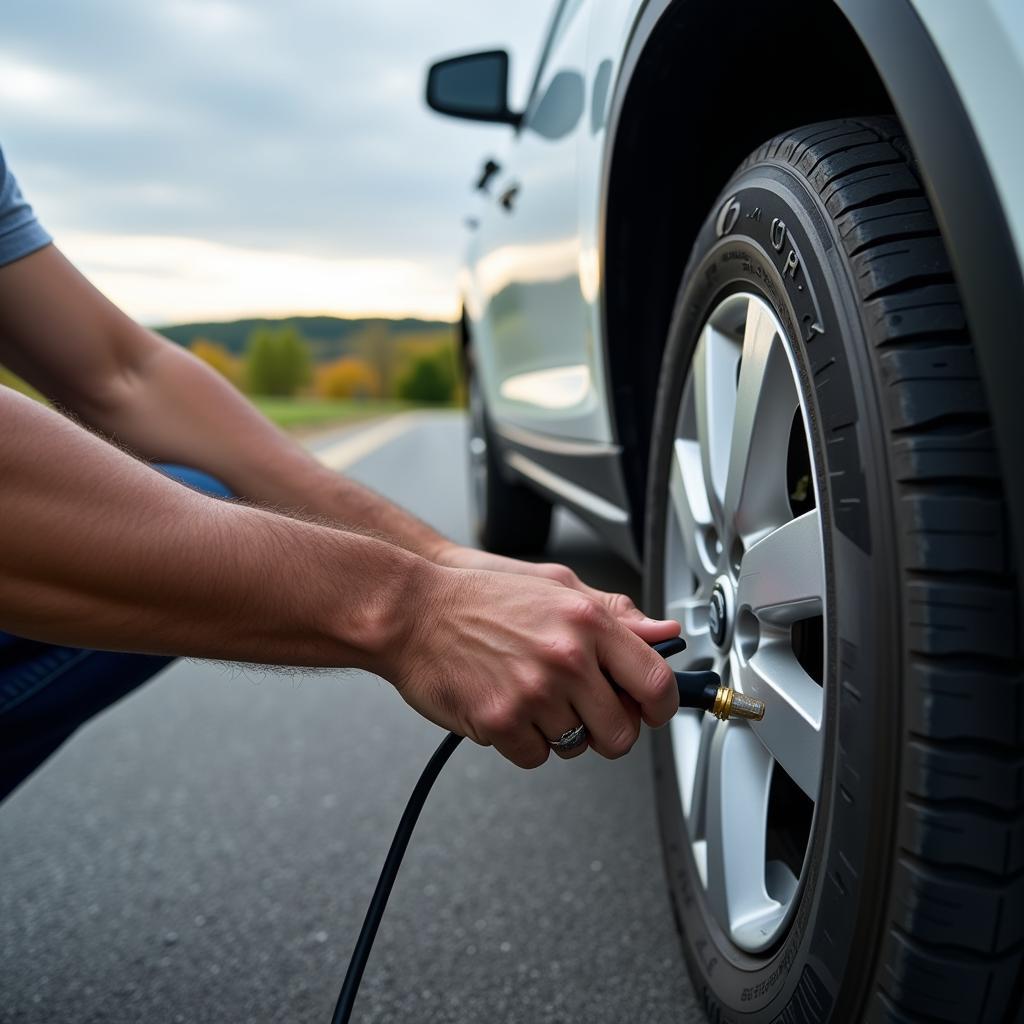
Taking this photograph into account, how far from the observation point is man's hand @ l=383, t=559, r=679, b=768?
30.3 inches

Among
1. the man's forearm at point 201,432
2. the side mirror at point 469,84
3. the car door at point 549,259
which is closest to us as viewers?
the man's forearm at point 201,432

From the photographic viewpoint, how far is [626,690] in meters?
0.79

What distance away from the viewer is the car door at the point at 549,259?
5.61ft

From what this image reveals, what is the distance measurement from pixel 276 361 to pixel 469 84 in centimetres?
6246

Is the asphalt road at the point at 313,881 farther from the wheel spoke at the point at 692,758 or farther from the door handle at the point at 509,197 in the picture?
the door handle at the point at 509,197

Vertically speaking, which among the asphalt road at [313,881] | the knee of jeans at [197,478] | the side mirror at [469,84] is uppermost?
the side mirror at [469,84]

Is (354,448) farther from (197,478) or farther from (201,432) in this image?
(197,478)

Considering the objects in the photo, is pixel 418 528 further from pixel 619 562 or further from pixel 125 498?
pixel 619 562

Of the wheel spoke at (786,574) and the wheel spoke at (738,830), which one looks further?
the wheel spoke at (738,830)

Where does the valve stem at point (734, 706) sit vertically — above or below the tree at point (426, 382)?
above

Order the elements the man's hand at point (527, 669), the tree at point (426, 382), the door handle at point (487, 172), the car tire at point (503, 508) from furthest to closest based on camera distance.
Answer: the tree at point (426, 382) → the car tire at point (503, 508) → the door handle at point (487, 172) → the man's hand at point (527, 669)

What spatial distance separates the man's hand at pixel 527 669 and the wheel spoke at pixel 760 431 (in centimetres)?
30

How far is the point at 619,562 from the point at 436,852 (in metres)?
2.19

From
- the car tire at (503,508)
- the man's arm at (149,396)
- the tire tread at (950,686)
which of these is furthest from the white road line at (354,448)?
the tire tread at (950,686)
